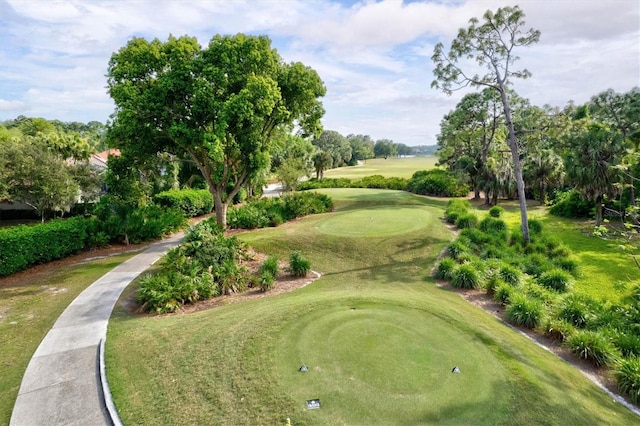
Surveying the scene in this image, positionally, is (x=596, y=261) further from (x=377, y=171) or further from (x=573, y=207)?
(x=377, y=171)

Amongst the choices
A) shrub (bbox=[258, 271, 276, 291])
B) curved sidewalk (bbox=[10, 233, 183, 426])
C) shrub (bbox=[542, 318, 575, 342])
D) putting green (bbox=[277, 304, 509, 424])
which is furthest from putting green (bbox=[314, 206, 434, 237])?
curved sidewalk (bbox=[10, 233, 183, 426])

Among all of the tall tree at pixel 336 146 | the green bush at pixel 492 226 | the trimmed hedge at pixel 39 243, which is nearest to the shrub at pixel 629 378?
the green bush at pixel 492 226

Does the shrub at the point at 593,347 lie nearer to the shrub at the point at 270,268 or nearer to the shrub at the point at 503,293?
the shrub at the point at 503,293

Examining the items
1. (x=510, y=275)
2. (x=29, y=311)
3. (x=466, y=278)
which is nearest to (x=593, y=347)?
(x=510, y=275)

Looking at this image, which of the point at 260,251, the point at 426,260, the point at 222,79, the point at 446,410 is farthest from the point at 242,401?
the point at 222,79

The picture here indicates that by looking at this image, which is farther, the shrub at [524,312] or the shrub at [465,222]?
the shrub at [465,222]

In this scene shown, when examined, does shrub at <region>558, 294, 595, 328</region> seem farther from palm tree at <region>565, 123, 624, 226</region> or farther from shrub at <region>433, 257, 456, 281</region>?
palm tree at <region>565, 123, 624, 226</region>

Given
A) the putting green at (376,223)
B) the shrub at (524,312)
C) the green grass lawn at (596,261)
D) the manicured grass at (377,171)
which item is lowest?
the green grass lawn at (596,261)

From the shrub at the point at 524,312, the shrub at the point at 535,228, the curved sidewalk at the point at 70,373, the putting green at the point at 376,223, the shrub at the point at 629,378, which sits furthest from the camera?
the shrub at the point at 535,228
